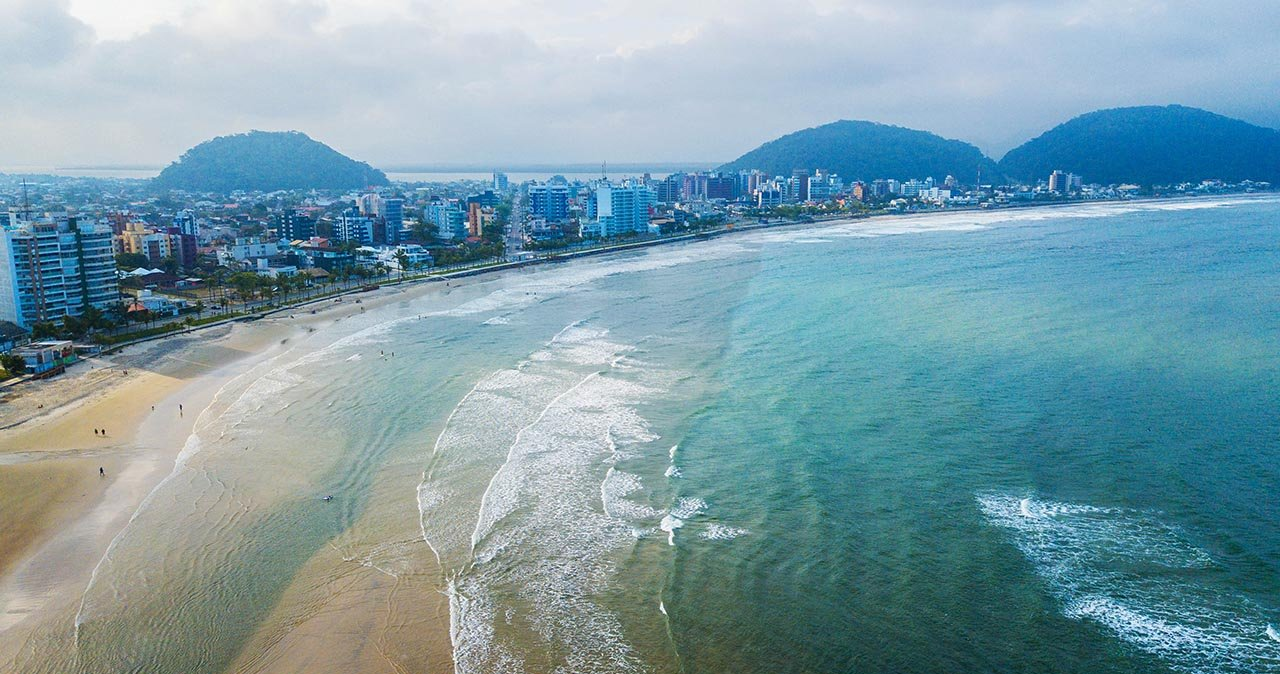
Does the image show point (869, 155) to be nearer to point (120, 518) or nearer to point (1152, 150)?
point (1152, 150)

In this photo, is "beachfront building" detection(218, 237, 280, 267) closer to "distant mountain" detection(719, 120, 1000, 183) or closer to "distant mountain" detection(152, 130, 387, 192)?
"distant mountain" detection(152, 130, 387, 192)

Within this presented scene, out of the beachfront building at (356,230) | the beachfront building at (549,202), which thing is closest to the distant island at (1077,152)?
the beachfront building at (549,202)

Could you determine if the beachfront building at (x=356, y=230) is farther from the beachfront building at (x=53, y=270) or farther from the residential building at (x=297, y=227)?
the beachfront building at (x=53, y=270)

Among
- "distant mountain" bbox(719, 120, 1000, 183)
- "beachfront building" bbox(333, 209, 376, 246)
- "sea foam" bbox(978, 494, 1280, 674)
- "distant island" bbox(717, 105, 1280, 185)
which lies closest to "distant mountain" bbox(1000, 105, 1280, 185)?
"distant island" bbox(717, 105, 1280, 185)

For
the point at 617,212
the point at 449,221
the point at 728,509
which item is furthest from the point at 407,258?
the point at 728,509

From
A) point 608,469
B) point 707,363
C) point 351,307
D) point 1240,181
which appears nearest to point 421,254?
point 351,307
